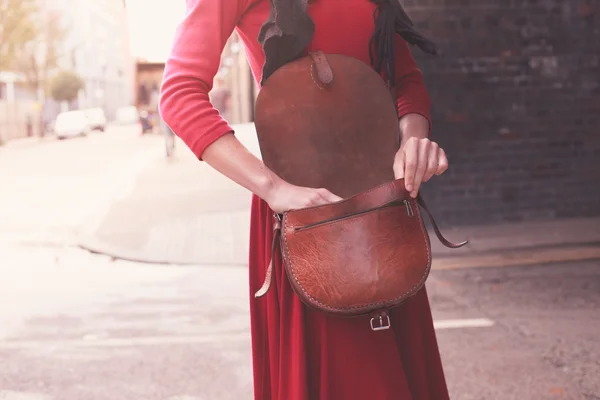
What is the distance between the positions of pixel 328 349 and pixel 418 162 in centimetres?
41

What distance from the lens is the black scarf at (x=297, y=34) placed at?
1.31m

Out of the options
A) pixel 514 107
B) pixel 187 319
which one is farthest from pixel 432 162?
pixel 514 107

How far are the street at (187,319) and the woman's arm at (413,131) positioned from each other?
2.49 m

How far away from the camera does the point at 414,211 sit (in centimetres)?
136

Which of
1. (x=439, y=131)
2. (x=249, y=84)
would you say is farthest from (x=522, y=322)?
(x=249, y=84)

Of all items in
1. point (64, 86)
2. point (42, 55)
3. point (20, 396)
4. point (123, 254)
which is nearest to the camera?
point (20, 396)

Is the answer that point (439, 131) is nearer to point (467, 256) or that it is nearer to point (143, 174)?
point (467, 256)

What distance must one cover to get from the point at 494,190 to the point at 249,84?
1491 cm

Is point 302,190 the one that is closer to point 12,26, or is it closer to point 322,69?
point 322,69

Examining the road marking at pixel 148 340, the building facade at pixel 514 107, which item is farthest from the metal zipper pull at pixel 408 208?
the building facade at pixel 514 107

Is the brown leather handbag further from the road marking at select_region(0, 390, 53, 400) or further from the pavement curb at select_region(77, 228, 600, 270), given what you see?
the pavement curb at select_region(77, 228, 600, 270)

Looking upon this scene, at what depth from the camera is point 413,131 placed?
1.48 metres

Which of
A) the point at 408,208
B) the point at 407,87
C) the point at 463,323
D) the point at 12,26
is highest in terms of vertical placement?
the point at 407,87

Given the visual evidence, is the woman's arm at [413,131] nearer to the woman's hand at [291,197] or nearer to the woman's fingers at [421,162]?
the woman's fingers at [421,162]
